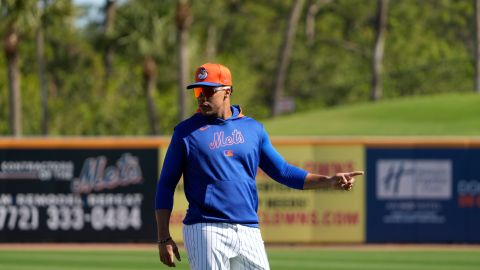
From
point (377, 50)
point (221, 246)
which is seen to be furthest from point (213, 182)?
point (377, 50)

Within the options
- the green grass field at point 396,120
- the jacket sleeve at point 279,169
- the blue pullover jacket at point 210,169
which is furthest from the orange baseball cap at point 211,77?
the green grass field at point 396,120

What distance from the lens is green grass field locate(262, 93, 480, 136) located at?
111 ft

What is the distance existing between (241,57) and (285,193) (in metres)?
42.3

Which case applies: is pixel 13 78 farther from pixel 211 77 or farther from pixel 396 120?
pixel 211 77

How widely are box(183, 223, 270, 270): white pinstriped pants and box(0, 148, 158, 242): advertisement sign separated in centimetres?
1294

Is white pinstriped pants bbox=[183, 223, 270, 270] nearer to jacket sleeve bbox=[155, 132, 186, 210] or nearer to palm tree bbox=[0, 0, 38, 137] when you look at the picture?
jacket sleeve bbox=[155, 132, 186, 210]

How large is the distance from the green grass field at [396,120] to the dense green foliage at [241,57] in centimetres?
→ 914

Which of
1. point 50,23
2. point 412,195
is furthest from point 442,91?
point 412,195

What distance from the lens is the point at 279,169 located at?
21.1 feet

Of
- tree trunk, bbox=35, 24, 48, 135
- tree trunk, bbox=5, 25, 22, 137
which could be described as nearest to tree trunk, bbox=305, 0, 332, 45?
tree trunk, bbox=35, 24, 48, 135

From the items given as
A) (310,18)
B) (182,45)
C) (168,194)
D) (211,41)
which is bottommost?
(168,194)

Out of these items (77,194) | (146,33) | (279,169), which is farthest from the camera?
(146,33)

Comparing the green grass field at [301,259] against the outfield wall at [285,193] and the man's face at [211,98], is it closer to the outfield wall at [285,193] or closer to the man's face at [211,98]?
the outfield wall at [285,193]

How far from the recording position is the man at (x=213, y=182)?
6.11 metres
